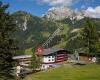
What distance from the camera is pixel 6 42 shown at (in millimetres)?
48031

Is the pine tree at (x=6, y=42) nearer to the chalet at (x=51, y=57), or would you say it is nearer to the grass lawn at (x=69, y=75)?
the grass lawn at (x=69, y=75)

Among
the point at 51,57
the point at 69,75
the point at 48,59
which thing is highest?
the point at 51,57

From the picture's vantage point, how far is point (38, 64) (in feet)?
265

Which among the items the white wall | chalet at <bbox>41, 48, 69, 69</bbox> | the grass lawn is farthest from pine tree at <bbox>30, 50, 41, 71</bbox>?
the white wall

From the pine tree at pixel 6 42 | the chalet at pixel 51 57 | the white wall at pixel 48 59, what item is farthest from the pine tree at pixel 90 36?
the pine tree at pixel 6 42

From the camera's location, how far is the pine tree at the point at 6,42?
1908 inches

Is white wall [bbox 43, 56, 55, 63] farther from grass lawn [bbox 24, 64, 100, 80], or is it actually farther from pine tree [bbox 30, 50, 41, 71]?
grass lawn [bbox 24, 64, 100, 80]

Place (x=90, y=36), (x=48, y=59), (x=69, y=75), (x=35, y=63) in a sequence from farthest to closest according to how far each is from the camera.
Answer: (x=48, y=59) < (x=90, y=36) < (x=35, y=63) < (x=69, y=75)

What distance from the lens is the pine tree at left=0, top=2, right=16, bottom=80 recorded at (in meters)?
48.5

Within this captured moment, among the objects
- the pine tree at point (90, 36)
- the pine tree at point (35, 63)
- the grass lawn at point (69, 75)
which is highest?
the pine tree at point (90, 36)

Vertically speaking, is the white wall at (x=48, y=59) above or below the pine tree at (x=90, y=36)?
below

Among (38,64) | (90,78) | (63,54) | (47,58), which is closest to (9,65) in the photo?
(90,78)

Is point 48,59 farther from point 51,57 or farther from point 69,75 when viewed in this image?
point 69,75

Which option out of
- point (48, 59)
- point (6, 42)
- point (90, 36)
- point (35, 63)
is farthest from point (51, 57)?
point (6, 42)
